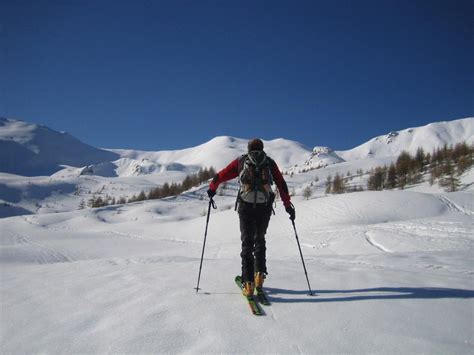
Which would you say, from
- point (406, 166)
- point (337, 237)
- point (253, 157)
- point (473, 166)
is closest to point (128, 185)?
point (406, 166)

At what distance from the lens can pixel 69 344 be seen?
3.27m

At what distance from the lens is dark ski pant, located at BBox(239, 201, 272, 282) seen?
4996 millimetres

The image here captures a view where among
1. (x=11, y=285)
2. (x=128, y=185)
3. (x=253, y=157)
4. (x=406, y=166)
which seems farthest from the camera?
(x=128, y=185)

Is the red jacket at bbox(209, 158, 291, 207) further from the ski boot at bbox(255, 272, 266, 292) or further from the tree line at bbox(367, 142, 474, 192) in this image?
the tree line at bbox(367, 142, 474, 192)

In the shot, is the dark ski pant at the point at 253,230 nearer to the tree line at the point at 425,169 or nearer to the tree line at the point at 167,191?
the tree line at the point at 425,169

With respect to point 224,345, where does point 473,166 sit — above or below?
above

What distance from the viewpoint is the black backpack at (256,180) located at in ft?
16.5

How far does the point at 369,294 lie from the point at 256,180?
8.17ft

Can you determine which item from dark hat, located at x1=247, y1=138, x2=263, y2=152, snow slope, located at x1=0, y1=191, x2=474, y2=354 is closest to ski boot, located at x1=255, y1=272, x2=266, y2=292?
snow slope, located at x1=0, y1=191, x2=474, y2=354

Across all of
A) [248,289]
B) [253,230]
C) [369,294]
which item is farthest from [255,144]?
[369,294]

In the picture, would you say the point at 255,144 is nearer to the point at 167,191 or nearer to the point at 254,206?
the point at 254,206

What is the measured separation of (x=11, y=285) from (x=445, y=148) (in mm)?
92534

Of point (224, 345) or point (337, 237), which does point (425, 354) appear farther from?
point (337, 237)

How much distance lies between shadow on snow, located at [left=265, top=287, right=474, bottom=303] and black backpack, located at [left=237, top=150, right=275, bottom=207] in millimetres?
1486
